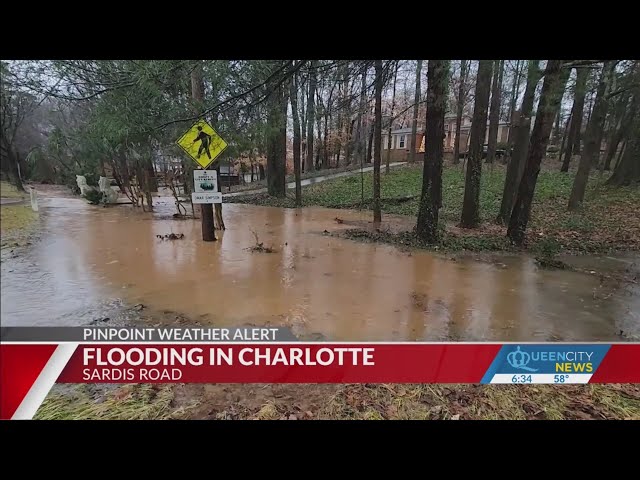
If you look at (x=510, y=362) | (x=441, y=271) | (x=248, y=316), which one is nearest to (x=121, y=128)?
(x=248, y=316)

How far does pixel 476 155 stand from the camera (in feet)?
8.82

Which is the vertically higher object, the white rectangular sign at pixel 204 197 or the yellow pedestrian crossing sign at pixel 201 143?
the yellow pedestrian crossing sign at pixel 201 143

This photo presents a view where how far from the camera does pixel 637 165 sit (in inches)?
93.4

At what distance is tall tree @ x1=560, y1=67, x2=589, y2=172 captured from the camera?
209 centimetres

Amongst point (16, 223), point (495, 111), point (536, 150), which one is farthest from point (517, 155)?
point (16, 223)

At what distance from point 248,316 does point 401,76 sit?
184 centimetres

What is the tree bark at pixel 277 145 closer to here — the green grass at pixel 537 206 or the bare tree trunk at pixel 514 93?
the green grass at pixel 537 206

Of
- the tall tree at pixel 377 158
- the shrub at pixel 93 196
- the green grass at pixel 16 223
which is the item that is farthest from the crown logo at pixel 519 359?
the green grass at pixel 16 223

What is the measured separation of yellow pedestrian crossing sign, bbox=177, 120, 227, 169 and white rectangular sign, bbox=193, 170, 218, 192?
5cm

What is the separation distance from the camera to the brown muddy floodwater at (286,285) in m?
1.93

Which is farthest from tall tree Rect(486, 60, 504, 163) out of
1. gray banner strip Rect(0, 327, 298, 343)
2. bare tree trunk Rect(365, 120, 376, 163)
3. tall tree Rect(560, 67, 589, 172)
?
gray banner strip Rect(0, 327, 298, 343)

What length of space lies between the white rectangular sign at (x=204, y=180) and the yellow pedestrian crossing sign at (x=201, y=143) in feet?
0.16

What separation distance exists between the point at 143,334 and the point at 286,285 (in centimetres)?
87

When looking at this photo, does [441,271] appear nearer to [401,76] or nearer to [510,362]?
[510,362]
